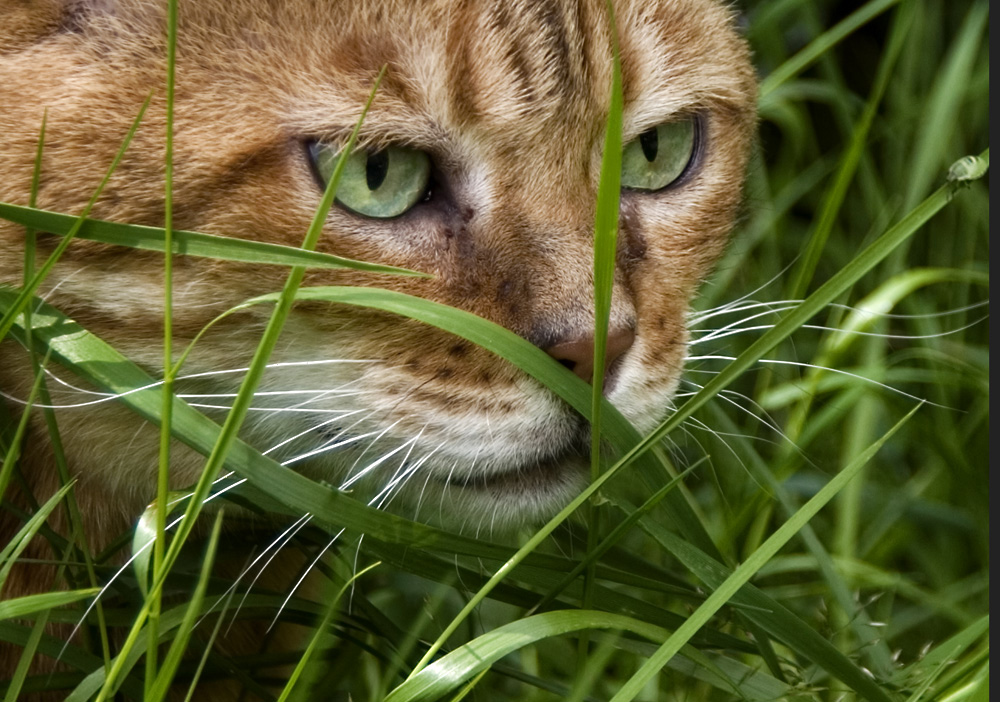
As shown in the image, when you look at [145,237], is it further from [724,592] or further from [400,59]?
[724,592]

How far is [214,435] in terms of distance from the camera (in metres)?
1.15

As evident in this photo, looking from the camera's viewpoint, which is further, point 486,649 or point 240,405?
point 486,649

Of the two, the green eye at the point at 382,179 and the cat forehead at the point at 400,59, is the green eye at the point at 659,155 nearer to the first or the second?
the cat forehead at the point at 400,59

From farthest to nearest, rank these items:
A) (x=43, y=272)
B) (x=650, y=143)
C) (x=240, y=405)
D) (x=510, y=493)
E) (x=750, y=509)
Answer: (x=750, y=509)
(x=650, y=143)
(x=510, y=493)
(x=43, y=272)
(x=240, y=405)

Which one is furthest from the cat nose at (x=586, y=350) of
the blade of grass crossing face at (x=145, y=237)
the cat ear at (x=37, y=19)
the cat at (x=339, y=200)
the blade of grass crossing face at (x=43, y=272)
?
the cat ear at (x=37, y=19)

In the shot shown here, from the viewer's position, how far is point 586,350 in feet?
4.20

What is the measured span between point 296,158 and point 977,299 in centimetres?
183

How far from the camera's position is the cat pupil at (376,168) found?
131 cm

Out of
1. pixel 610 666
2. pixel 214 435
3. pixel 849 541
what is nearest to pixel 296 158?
pixel 214 435

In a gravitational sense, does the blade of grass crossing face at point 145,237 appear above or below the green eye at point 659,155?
below

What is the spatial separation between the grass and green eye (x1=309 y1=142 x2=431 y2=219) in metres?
0.20

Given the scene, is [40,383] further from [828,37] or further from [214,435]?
[828,37]

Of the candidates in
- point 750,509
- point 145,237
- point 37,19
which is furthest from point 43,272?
point 750,509

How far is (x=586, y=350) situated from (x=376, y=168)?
0.30 metres
